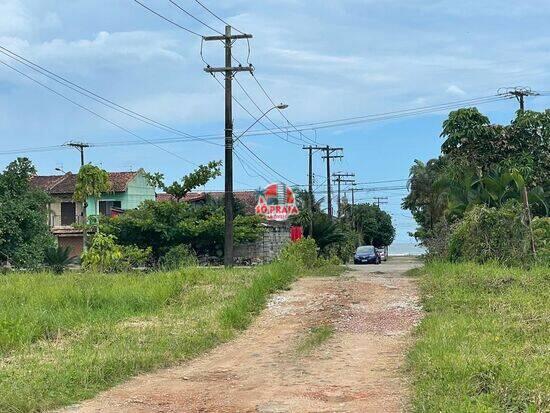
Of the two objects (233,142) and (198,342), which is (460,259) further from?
(198,342)

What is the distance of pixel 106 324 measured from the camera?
1176 cm

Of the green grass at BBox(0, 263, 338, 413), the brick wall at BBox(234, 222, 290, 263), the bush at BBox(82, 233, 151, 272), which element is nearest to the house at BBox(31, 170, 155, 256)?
the brick wall at BBox(234, 222, 290, 263)

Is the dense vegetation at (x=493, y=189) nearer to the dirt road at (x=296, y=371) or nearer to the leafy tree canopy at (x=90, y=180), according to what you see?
the dirt road at (x=296, y=371)

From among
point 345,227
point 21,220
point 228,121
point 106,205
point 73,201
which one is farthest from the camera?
point 345,227

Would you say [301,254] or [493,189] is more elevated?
[493,189]

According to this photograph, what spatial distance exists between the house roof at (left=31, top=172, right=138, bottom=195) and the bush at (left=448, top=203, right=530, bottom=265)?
36055 millimetres

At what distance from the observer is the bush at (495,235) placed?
1812 cm

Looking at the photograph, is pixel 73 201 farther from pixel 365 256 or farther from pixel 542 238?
pixel 542 238

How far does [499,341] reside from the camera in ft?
28.7

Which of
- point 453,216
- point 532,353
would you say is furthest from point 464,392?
point 453,216

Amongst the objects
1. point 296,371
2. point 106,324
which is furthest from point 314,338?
point 106,324

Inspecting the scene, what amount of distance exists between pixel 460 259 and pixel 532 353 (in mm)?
12028

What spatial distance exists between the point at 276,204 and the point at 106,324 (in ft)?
96.8

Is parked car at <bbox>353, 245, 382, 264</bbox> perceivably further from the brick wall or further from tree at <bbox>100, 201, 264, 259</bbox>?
tree at <bbox>100, 201, 264, 259</bbox>
